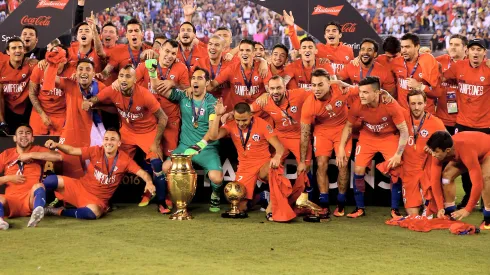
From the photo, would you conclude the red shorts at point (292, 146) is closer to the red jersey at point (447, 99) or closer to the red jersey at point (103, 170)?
the red jersey at point (103, 170)

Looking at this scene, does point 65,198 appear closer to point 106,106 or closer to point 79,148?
point 79,148

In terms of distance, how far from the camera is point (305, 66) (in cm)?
855

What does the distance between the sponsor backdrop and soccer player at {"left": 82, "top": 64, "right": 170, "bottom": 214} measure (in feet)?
8.54

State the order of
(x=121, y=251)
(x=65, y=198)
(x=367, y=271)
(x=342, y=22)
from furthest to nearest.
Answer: (x=342, y=22)
(x=65, y=198)
(x=121, y=251)
(x=367, y=271)

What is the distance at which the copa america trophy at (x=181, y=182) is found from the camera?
729 centimetres

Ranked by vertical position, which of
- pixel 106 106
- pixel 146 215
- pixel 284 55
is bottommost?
pixel 146 215

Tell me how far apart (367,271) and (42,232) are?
302 cm

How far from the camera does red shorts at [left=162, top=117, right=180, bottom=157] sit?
8265mm

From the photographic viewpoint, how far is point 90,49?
8680 mm

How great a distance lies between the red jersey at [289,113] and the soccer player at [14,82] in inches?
110

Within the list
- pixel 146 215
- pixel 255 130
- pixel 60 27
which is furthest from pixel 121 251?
pixel 60 27

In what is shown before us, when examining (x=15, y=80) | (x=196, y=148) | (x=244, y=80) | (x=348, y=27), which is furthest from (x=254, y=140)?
(x=348, y=27)

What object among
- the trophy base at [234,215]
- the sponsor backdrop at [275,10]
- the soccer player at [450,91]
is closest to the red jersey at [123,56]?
the sponsor backdrop at [275,10]

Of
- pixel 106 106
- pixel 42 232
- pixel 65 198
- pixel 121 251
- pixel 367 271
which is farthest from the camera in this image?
pixel 106 106
